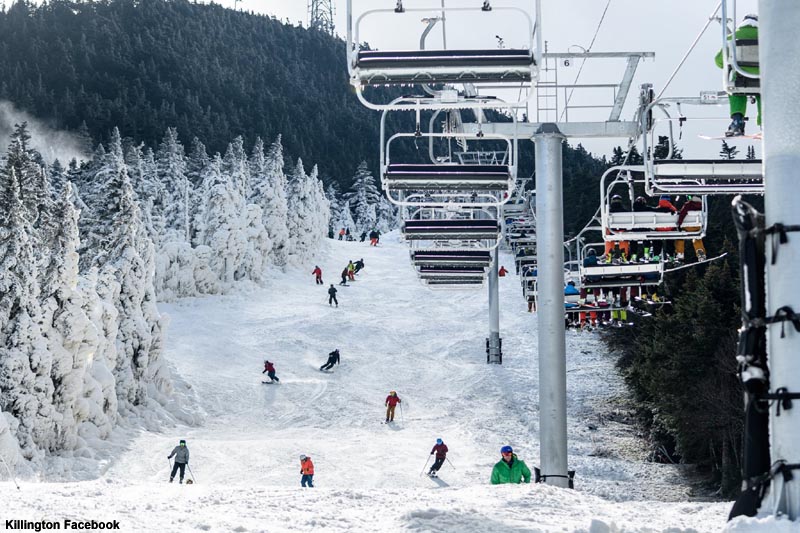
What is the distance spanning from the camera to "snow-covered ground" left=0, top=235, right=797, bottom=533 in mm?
7125

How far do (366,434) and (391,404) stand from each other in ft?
4.80

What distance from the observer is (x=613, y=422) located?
3025cm

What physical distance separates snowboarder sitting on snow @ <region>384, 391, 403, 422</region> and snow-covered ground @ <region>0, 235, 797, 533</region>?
1.52 ft

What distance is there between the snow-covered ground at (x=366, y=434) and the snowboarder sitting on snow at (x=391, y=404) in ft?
1.52

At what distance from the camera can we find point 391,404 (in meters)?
28.7

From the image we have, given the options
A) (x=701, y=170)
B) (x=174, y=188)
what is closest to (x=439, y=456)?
(x=701, y=170)

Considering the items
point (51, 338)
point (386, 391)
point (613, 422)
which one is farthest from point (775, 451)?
point (386, 391)

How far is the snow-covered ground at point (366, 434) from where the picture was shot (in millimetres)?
7125

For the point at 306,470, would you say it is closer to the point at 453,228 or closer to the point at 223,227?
the point at 453,228

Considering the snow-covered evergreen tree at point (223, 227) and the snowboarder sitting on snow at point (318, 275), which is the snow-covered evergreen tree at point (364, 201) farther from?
the snowboarder sitting on snow at point (318, 275)

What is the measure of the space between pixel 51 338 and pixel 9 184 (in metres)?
3.78

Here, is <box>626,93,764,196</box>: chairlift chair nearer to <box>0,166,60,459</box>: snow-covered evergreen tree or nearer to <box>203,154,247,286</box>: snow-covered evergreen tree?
<box>0,166,60,459</box>: snow-covered evergreen tree

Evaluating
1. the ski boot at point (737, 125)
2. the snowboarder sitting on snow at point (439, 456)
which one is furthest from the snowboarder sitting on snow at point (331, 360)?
the ski boot at point (737, 125)

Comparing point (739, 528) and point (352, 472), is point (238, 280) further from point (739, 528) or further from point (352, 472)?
point (739, 528)
